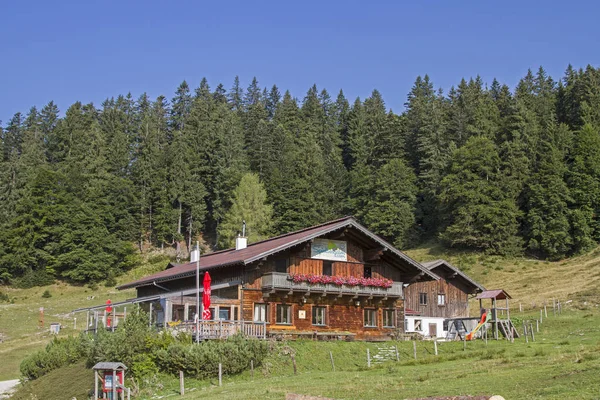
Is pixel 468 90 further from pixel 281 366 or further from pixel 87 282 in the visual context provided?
pixel 281 366

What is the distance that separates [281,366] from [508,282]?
44200mm

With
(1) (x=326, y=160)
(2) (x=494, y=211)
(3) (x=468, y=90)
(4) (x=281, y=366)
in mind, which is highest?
(3) (x=468, y=90)

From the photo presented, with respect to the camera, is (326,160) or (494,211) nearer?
(494,211)

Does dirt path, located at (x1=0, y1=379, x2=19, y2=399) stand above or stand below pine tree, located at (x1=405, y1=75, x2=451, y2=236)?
below

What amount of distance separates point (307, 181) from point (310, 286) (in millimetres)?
62189

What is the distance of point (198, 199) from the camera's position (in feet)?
339

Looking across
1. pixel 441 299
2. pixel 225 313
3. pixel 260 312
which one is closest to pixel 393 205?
pixel 441 299

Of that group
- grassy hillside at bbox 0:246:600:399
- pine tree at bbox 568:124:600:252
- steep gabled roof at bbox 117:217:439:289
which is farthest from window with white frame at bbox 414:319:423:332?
pine tree at bbox 568:124:600:252

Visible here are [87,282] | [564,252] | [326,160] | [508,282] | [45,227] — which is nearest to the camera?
[508,282]

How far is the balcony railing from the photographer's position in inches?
1553

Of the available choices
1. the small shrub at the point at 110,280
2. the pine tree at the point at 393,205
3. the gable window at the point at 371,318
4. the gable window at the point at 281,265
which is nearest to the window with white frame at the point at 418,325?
the gable window at the point at 371,318

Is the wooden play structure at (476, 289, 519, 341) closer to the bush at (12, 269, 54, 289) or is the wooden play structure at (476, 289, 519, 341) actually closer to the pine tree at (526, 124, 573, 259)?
the pine tree at (526, 124, 573, 259)

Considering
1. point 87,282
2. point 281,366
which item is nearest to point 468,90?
point 87,282

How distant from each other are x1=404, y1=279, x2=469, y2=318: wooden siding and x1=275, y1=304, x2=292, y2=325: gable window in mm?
14503
